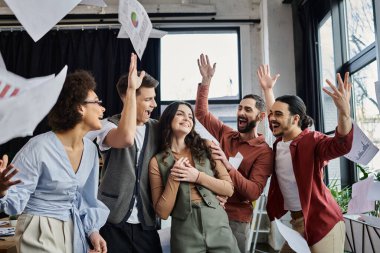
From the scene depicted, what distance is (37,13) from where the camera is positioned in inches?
28.7

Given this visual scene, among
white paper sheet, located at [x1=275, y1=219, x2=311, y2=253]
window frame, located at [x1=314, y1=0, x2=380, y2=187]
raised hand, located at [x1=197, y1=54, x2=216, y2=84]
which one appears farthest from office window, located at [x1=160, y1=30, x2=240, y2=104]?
white paper sheet, located at [x1=275, y1=219, x2=311, y2=253]

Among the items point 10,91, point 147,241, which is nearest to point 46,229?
point 147,241

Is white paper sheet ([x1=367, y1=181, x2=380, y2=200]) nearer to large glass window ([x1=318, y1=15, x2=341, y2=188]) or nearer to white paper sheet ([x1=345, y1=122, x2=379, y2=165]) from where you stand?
white paper sheet ([x1=345, y1=122, x2=379, y2=165])

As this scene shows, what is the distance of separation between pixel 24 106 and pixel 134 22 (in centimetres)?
78

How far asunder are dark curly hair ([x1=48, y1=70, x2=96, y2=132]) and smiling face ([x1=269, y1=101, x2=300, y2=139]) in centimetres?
95

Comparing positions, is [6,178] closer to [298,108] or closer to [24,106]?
[24,106]

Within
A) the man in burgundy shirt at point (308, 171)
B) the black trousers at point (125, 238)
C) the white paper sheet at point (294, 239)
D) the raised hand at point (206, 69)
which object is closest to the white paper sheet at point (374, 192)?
the man in burgundy shirt at point (308, 171)

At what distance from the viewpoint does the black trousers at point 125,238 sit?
1403 mm

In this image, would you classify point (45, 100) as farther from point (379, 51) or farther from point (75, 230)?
point (379, 51)

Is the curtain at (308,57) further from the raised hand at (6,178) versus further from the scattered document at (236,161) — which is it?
the raised hand at (6,178)

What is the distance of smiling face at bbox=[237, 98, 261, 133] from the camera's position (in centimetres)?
201

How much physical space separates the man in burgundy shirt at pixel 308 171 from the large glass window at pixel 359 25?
1.50 metres

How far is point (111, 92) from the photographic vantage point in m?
4.82

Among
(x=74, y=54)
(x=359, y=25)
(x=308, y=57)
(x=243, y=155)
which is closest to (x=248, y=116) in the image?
(x=243, y=155)
